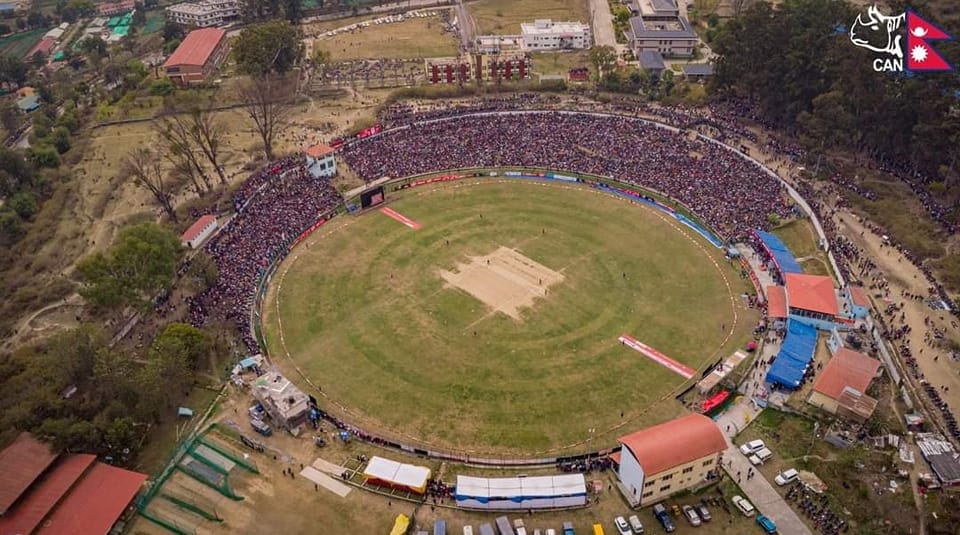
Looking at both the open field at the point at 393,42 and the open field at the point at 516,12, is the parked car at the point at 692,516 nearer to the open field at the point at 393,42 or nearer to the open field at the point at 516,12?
the open field at the point at 393,42

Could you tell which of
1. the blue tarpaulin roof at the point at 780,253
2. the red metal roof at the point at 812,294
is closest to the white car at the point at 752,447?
the red metal roof at the point at 812,294

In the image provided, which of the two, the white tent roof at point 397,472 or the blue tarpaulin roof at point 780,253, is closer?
the white tent roof at point 397,472

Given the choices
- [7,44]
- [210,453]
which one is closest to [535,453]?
[210,453]

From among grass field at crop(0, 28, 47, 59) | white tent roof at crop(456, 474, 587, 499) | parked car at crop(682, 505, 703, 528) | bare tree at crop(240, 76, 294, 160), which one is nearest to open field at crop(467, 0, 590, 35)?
bare tree at crop(240, 76, 294, 160)

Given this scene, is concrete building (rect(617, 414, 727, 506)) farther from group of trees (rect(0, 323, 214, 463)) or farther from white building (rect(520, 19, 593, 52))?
white building (rect(520, 19, 593, 52))

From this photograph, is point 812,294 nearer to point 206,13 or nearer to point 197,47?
point 197,47

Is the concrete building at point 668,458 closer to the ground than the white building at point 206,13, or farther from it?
closer to the ground

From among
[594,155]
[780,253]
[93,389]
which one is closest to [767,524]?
[780,253]

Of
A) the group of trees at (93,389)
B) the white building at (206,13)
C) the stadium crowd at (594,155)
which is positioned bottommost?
the group of trees at (93,389)
